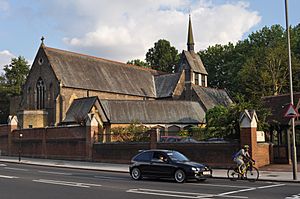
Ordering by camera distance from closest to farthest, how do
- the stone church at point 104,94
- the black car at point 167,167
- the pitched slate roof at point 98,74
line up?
the black car at point 167,167 → the stone church at point 104,94 → the pitched slate roof at point 98,74

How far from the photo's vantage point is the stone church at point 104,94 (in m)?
51.7

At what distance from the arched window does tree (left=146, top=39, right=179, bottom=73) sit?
4524 centimetres

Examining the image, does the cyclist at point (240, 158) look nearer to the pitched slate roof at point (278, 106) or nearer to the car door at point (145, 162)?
the car door at point (145, 162)

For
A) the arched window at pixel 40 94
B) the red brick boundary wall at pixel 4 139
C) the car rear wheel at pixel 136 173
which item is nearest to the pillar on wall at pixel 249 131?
the car rear wheel at pixel 136 173

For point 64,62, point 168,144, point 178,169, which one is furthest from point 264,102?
point 64,62

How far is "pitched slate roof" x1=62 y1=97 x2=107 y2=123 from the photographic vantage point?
49.7m

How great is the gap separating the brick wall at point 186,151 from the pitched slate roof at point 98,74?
2471 centimetres

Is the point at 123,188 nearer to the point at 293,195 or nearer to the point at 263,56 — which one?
the point at 293,195

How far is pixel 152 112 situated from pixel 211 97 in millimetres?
13946

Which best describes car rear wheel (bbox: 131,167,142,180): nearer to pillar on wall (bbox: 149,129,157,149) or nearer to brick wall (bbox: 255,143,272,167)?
brick wall (bbox: 255,143,272,167)

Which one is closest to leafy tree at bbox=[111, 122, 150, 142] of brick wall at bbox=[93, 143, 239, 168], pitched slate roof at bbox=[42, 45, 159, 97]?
brick wall at bbox=[93, 143, 239, 168]

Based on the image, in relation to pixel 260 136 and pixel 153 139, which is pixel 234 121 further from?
pixel 153 139

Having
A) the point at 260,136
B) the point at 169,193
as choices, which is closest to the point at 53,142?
the point at 260,136

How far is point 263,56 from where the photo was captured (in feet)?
191
